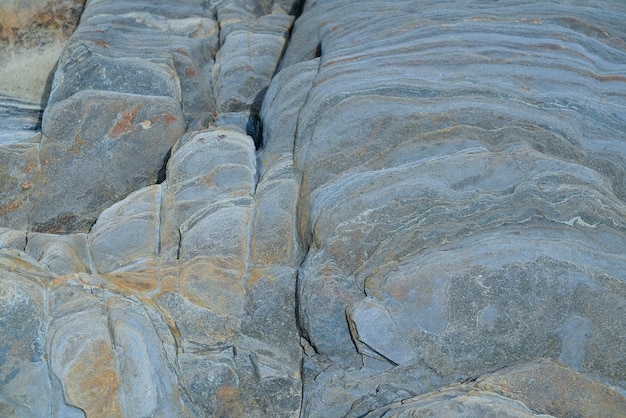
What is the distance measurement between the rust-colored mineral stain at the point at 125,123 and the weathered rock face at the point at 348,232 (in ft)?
0.08

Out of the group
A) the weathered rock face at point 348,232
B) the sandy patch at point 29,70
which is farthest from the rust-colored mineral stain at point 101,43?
the sandy patch at point 29,70

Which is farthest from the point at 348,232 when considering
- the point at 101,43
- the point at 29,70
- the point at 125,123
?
the point at 29,70

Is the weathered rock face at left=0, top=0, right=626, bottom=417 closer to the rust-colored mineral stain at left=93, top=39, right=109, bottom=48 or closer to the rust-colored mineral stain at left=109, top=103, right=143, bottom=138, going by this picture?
A: the rust-colored mineral stain at left=109, top=103, right=143, bottom=138

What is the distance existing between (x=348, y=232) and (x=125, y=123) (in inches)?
93.6

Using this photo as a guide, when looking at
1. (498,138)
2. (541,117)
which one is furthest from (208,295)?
(541,117)

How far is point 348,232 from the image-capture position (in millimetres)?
4211

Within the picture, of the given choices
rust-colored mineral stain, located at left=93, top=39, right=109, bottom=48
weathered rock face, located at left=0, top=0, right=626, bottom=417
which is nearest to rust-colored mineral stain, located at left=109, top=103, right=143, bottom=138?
weathered rock face, located at left=0, top=0, right=626, bottom=417

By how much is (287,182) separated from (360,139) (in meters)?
0.53

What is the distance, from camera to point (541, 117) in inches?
183

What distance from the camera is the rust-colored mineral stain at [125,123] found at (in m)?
5.73

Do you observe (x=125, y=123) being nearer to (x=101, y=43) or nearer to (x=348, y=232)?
(x=101, y=43)

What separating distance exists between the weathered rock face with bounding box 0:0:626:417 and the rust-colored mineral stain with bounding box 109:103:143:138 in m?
0.03

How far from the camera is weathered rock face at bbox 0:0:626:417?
3879mm

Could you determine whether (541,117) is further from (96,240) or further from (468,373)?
(96,240)
